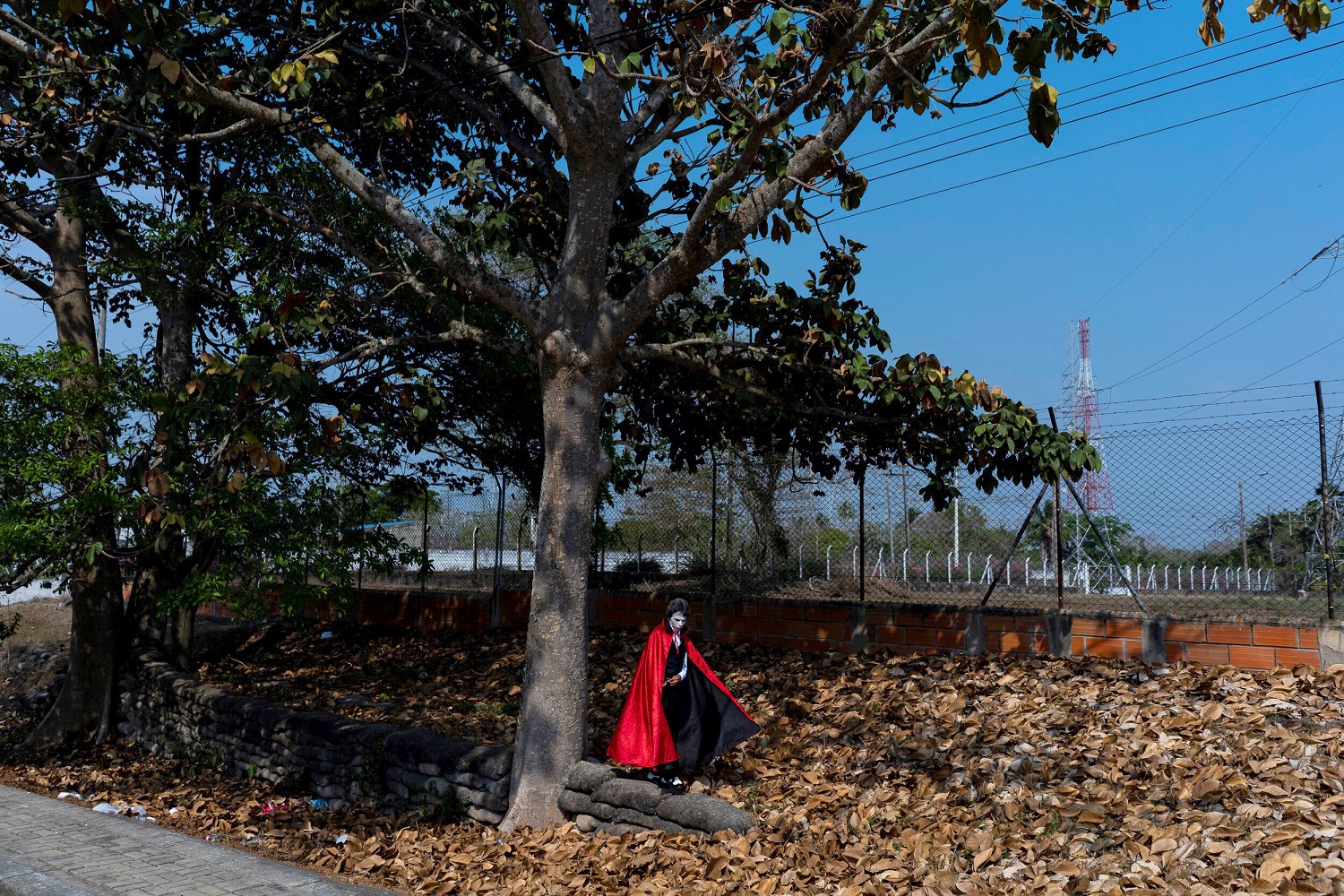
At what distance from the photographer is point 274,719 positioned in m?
9.89

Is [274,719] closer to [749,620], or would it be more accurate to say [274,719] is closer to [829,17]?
[749,620]

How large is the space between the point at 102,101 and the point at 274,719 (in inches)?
228

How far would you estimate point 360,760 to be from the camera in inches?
347

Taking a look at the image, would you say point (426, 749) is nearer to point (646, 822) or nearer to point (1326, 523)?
point (646, 822)

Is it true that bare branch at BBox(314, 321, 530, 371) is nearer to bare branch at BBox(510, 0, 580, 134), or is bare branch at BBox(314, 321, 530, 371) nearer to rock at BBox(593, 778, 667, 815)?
bare branch at BBox(510, 0, 580, 134)

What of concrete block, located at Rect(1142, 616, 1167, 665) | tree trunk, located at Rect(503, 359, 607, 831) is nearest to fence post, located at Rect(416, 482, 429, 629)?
tree trunk, located at Rect(503, 359, 607, 831)

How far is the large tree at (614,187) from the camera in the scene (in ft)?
21.0

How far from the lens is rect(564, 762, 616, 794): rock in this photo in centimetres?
709

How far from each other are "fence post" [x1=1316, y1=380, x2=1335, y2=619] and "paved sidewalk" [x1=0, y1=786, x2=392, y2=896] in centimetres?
674

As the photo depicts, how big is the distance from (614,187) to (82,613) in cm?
880

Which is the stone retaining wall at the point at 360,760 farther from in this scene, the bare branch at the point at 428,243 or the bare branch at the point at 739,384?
the bare branch at the point at 428,243

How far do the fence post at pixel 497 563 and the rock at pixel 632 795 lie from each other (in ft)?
19.2

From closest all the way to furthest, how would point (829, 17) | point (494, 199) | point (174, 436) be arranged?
point (829, 17) < point (174, 436) < point (494, 199)

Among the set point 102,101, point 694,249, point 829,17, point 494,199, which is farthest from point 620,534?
point 829,17
